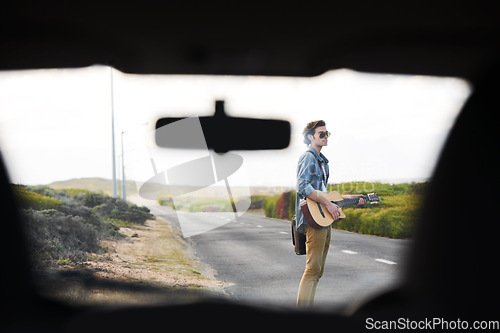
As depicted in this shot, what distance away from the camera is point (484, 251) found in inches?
95.7

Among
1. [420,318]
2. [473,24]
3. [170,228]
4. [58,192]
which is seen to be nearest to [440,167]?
[420,318]

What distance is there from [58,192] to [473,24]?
16.0 meters

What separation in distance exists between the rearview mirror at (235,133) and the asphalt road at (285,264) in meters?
1.26

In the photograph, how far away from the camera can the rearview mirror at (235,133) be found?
366 centimetres

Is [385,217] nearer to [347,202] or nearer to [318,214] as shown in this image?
[347,202]

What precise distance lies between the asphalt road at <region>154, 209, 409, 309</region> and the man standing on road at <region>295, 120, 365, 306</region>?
0.46 meters

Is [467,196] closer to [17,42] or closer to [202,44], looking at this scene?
[202,44]

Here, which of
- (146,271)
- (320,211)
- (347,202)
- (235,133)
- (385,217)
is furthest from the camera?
(385,217)

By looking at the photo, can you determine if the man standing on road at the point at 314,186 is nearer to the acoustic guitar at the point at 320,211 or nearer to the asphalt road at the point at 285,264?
the acoustic guitar at the point at 320,211

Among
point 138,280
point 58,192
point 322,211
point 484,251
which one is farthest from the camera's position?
point 58,192

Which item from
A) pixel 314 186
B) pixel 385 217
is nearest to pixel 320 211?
pixel 314 186

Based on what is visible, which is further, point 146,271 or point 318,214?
point 146,271

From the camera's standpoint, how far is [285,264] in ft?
39.5

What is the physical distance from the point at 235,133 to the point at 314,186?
1.44 m
